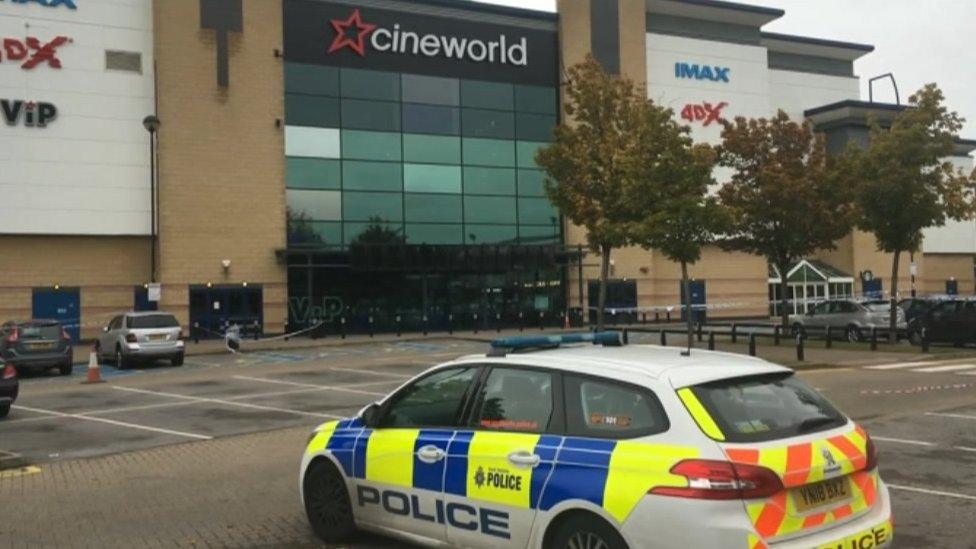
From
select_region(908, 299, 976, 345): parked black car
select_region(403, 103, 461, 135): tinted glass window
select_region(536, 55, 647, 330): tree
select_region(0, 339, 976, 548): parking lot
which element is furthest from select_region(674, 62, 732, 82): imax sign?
select_region(0, 339, 976, 548): parking lot

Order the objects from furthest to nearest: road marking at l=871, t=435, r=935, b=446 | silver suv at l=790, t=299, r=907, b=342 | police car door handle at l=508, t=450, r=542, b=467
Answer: silver suv at l=790, t=299, r=907, b=342 < road marking at l=871, t=435, r=935, b=446 < police car door handle at l=508, t=450, r=542, b=467

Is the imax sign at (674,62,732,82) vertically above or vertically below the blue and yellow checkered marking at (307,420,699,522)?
above

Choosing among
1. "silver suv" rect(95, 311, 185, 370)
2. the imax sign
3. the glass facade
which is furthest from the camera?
the imax sign

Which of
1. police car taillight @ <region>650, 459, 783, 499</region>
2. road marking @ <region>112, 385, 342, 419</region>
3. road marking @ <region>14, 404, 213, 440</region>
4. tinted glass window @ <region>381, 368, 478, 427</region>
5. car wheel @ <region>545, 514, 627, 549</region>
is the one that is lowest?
road marking @ <region>14, 404, 213, 440</region>

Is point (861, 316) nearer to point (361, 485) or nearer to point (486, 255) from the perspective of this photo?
point (486, 255)

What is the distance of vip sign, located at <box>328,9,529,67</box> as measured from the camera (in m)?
38.0

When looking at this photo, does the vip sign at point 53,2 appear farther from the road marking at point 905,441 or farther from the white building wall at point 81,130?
the road marking at point 905,441

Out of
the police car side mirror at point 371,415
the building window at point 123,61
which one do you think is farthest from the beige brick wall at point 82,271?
the police car side mirror at point 371,415

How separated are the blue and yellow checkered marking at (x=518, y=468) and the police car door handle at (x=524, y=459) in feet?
0.09

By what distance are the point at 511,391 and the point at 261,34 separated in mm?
34070

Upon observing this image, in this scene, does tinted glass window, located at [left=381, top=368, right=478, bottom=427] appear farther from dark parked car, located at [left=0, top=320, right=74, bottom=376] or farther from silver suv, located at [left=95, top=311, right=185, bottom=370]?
silver suv, located at [left=95, top=311, right=185, bottom=370]

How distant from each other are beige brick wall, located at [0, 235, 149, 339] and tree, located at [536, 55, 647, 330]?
58.1 feet

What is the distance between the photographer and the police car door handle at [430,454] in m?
5.43

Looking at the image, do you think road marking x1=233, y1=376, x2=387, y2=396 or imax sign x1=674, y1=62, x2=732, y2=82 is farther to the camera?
imax sign x1=674, y1=62, x2=732, y2=82
